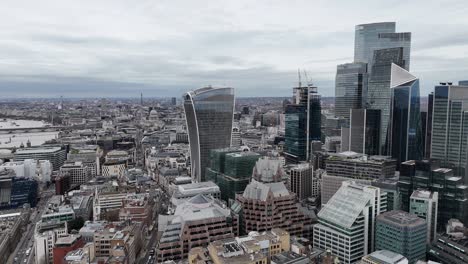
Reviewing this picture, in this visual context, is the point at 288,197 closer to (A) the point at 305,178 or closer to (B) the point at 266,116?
(A) the point at 305,178

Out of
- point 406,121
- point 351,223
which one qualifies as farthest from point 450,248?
point 406,121

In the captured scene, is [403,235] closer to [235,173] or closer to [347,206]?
[347,206]

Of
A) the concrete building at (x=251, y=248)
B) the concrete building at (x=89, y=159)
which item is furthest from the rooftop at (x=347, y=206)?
the concrete building at (x=89, y=159)

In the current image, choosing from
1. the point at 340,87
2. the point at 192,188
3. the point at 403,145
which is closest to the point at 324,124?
the point at 340,87

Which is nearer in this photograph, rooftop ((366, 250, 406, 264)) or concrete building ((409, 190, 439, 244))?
rooftop ((366, 250, 406, 264))

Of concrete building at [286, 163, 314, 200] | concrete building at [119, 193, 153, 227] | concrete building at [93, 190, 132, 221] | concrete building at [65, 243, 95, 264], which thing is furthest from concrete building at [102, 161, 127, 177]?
concrete building at [65, 243, 95, 264]

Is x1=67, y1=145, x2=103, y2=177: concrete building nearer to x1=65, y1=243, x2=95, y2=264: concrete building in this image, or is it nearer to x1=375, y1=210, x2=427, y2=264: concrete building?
x1=65, y1=243, x2=95, y2=264: concrete building
